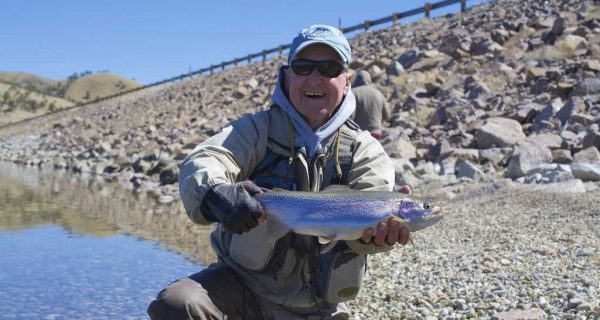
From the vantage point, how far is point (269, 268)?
397cm

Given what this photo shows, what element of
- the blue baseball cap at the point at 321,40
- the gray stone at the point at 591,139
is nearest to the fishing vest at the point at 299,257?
the blue baseball cap at the point at 321,40

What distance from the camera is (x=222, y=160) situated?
153 inches

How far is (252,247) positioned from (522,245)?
493 cm

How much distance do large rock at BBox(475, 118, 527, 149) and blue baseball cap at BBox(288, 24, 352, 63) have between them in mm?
10802

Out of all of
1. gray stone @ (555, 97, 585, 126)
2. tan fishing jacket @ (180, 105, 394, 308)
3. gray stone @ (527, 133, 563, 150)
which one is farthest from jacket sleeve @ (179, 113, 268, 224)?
gray stone @ (555, 97, 585, 126)

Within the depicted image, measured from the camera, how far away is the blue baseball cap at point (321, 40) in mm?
4027

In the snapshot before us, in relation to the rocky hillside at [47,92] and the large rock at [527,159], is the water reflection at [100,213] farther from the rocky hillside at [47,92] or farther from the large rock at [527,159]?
the rocky hillside at [47,92]

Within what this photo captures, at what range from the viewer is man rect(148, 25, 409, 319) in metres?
3.91

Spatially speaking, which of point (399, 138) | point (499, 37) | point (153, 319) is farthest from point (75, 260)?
point (499, 37)

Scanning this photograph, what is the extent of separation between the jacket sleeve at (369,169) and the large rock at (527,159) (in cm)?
836

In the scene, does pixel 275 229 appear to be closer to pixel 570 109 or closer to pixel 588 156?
pixel 588 156

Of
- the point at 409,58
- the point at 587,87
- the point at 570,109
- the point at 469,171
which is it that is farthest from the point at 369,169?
the point at 409,58

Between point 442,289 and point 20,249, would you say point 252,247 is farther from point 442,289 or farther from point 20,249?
point 20,249

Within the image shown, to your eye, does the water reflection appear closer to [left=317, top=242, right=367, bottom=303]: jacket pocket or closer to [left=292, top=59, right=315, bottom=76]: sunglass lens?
[left=317, top=242, right=367, bottom=303]: jacket pocket
